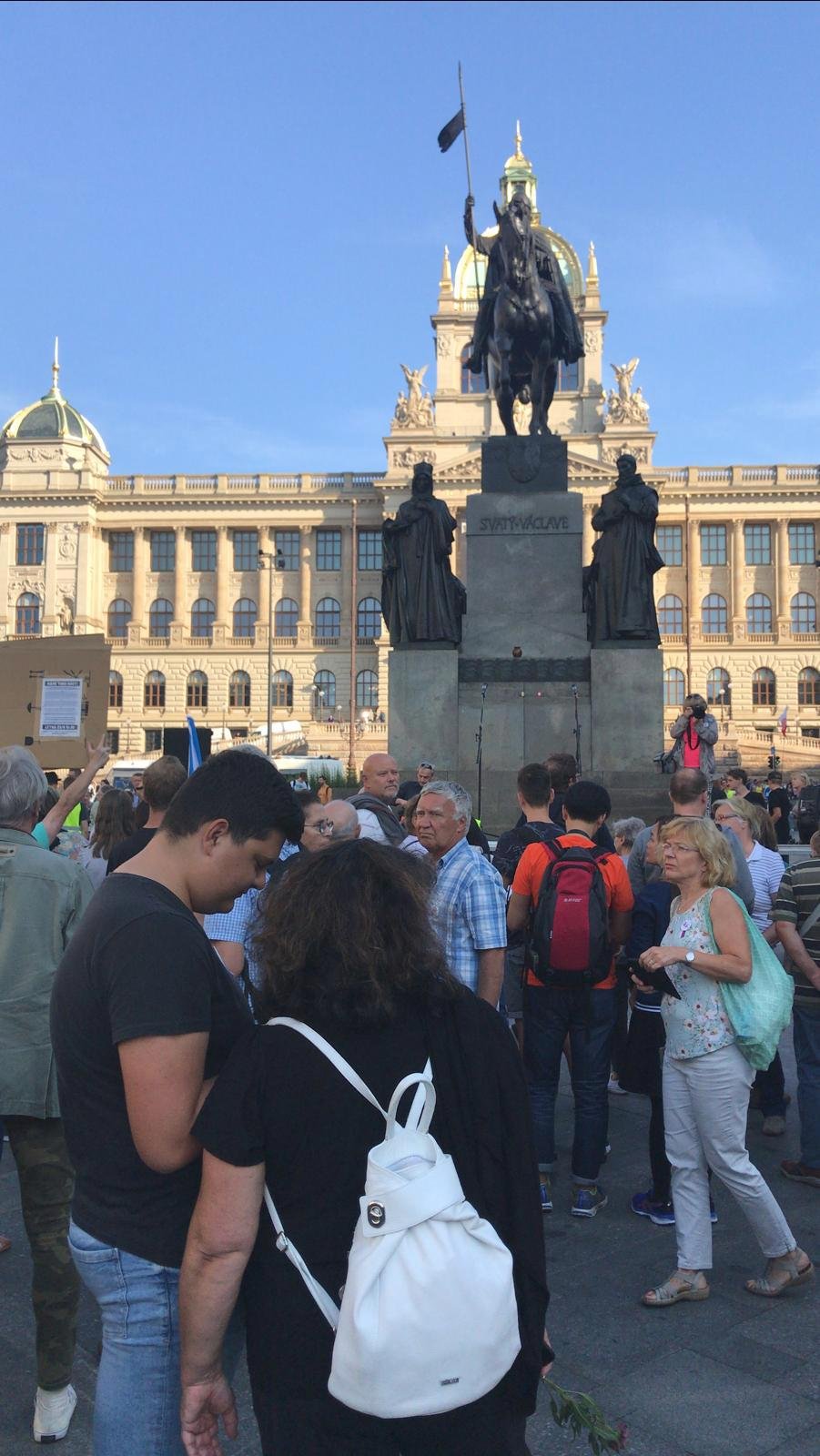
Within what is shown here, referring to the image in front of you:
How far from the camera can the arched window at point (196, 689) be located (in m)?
70.9

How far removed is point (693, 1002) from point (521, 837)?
2.13 metres

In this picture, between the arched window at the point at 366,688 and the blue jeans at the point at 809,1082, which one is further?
the arched window at the point at 366,688

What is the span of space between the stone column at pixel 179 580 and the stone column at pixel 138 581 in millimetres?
418

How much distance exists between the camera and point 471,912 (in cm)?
478

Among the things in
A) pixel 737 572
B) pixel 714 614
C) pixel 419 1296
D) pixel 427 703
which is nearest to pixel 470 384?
pixel 737 572

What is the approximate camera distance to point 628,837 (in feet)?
23.7

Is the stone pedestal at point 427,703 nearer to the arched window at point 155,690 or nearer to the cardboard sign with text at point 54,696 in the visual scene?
the cardboard sign with text at point 54,696

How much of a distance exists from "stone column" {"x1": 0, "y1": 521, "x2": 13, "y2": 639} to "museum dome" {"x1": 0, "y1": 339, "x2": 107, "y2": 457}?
5572 millimetres

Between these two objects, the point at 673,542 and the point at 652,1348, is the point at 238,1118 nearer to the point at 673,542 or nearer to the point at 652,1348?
the point at 652,1348

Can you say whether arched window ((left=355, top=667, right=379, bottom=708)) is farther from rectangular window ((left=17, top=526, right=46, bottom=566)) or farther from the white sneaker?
the white sneaker

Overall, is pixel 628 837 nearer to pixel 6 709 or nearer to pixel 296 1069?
pixel 6 709

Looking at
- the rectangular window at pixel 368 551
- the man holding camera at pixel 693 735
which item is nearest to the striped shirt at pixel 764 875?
the man holding camera at pixel 693 735

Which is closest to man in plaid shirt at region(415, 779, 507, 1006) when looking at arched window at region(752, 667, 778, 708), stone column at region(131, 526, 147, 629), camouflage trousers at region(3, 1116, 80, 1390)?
camouflage trousers at region(3, 1116, 80, 1390)

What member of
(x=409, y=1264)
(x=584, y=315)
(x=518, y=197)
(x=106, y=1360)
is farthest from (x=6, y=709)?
(x=584, y=315)
